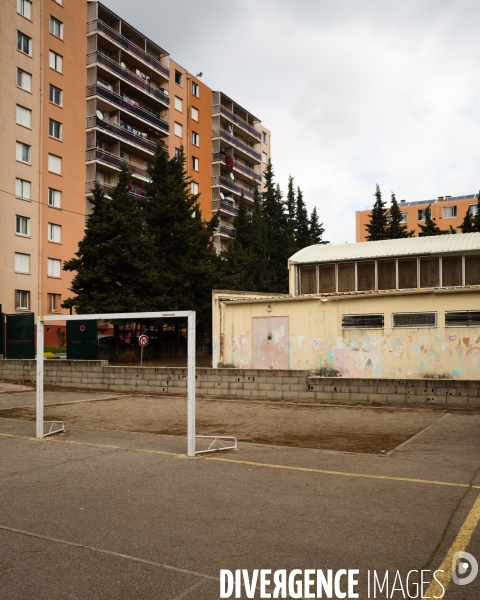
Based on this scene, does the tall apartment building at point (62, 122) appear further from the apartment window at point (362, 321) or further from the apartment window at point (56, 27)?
the apartment window at point (362, 321)

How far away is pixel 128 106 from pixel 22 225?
51.8ft

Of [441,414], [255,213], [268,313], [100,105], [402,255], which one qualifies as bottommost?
[441,414]

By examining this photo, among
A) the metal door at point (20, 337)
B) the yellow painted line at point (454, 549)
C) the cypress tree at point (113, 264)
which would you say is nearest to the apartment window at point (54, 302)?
the cypress tree at point (113, 264)

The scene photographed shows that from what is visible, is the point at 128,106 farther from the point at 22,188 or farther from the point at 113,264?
the point at 113,264

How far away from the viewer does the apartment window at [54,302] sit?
144 feet

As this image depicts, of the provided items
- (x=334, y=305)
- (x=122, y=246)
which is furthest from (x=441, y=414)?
(x=122, y=246)

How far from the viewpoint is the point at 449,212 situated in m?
77.8

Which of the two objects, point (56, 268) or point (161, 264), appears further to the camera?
point (56, 268)

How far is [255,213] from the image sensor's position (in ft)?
170

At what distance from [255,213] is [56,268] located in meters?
17.2

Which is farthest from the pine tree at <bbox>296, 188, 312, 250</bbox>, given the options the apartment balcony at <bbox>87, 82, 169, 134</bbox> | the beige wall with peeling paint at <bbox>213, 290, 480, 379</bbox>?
the beige wall with peeling paint at <bbox>213, 290, 480, 379</bbox>

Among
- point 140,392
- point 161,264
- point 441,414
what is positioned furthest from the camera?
point 161,264

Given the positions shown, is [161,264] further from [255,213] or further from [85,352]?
[255,213]

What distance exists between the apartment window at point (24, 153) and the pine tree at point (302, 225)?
25562 mm
